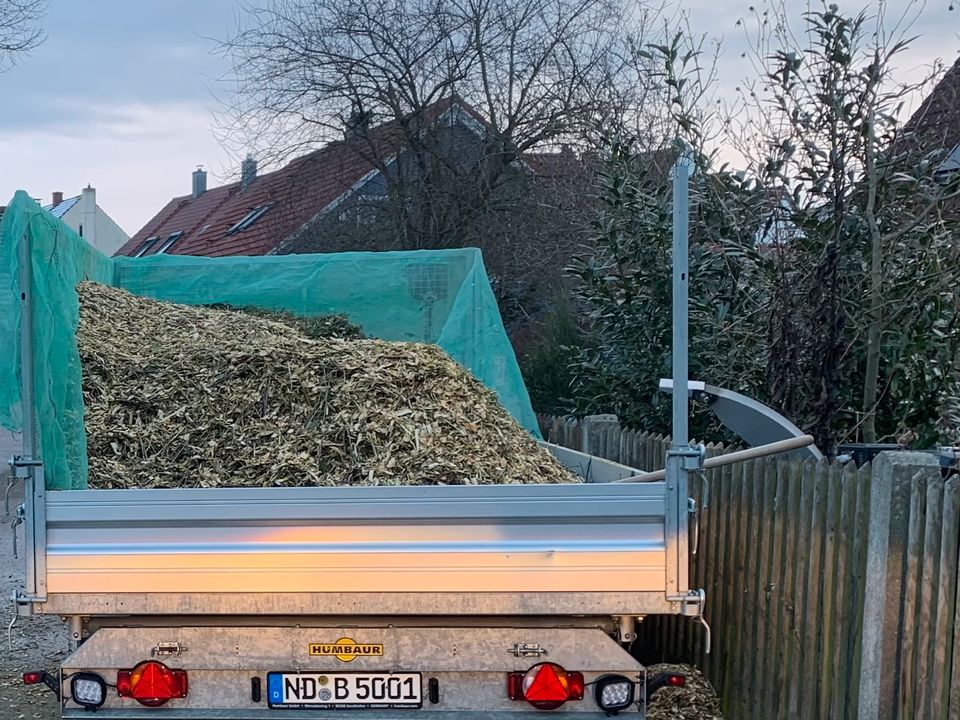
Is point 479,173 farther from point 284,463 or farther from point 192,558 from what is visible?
point 192,558

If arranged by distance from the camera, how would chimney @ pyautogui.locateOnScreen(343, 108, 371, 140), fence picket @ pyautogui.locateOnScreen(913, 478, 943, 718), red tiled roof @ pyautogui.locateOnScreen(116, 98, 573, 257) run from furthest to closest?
red tiled roof @ pyautogui.locateOnScreen(116, 98, 573, 257) < chimney @ pyautogui.locateOnScreen(343, 108, 371, 140) < fence picket @ pyautogui.locateOnScreen(913, 478, 943, 718)

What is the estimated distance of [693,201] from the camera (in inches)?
272

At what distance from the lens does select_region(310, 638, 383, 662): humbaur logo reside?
3.27 m

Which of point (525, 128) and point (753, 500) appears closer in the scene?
Answer: point (753, 500)

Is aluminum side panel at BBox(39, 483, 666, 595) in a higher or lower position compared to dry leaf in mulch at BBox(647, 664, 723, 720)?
higher

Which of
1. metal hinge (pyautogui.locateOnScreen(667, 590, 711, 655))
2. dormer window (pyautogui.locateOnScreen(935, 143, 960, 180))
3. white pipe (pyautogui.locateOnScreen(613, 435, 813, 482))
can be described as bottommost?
metal hinge (pyautogui.locateOnScreen(667, 590, 711, 655))

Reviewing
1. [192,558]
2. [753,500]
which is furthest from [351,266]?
[192,558]

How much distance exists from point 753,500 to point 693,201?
2.82 metres

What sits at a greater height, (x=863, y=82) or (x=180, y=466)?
(x=863, y=82)

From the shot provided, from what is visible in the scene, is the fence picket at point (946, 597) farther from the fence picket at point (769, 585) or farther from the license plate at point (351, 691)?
the license plate at point (351, 691)

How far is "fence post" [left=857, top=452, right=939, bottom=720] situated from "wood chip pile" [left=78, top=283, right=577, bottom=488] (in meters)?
1.29

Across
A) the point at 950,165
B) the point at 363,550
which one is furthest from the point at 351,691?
the point at 950,165

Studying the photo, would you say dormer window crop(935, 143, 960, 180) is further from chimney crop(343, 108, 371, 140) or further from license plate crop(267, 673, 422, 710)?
chimney crop(343, 108, 371, 140)

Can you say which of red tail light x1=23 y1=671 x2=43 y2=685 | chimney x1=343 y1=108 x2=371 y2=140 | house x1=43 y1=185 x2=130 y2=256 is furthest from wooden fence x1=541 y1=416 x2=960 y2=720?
house x1=43 y1=185 x2=130 y2=256
